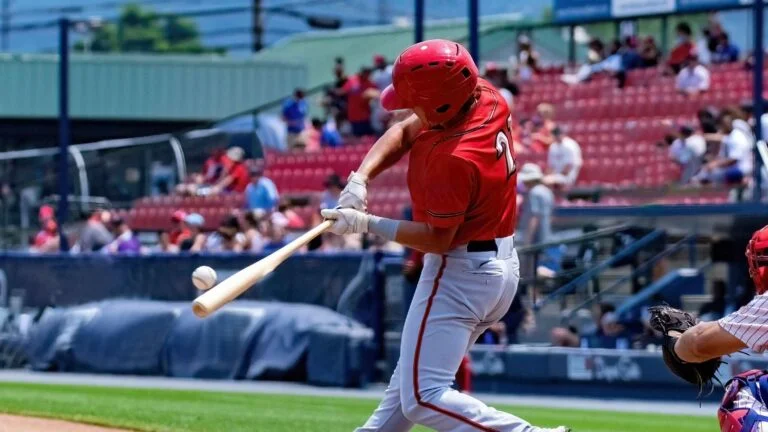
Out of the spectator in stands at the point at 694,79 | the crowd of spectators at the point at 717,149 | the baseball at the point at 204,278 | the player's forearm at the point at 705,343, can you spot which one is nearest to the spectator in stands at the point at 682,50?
the spectator in stands at the point at 694,79

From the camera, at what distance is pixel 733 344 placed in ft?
15.1

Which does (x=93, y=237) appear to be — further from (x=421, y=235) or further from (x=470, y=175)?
(x=470, y=175)

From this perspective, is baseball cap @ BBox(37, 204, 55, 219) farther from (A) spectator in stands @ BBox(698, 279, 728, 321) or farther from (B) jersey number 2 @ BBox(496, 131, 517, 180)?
(B) jersey number 2 @ BBox(496, 131, 517, 180)

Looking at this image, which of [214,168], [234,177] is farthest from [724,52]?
[214,168]

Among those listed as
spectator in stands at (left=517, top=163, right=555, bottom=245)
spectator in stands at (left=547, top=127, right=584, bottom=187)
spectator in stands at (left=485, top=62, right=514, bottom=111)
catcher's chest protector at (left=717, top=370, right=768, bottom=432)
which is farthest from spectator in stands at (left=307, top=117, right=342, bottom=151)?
catcher's chest protector at (left=717, top=370, right=768, bottom=432)

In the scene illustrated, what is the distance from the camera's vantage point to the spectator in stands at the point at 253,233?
50.0ft

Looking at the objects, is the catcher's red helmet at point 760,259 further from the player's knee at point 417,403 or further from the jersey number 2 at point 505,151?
the player's knee at point 417,403

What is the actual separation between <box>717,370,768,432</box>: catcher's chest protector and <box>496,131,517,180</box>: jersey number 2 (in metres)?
1.16

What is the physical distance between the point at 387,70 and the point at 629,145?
537 cm

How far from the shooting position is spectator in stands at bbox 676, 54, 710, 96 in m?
19.0

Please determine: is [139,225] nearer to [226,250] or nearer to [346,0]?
[226,250]

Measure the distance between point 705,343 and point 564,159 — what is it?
477 inches

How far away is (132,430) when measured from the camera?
8.35m

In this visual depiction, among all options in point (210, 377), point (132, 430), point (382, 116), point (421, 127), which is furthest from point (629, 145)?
point (421, 127)
